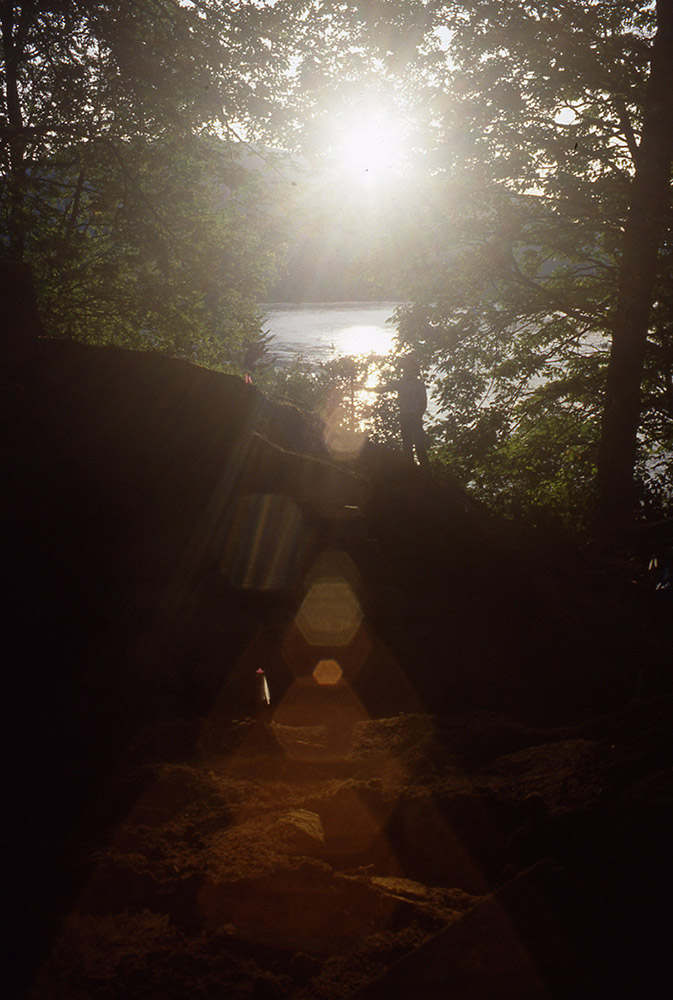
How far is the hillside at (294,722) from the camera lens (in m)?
1.95

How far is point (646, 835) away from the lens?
2031mm

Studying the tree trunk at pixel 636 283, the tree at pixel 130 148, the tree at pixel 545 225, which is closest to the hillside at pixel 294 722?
the tree trunk at pixel 636 283

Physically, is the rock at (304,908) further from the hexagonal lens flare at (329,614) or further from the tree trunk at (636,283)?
the tree trunk at (636,283)

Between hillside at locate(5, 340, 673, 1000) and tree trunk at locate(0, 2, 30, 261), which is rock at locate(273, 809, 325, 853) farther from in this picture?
tree trunk at locate(0, 2, 30, 261)

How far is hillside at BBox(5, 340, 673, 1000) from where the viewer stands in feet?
6.39

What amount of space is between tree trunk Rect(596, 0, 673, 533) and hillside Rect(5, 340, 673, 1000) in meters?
2.49

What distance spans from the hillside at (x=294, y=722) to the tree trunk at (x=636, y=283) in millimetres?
2492

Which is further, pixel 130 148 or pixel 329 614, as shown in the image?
pixel 130 148

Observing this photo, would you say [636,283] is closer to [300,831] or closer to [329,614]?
[329,614]

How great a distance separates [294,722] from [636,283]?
28.4 ft

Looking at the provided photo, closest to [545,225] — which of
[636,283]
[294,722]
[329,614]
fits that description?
[636,283]

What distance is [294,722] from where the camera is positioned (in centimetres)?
470

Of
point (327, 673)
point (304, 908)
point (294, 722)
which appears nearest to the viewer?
point (304, 908)

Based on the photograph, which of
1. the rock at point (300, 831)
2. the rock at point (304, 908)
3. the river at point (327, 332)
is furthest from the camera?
the river at point (327, 332)
